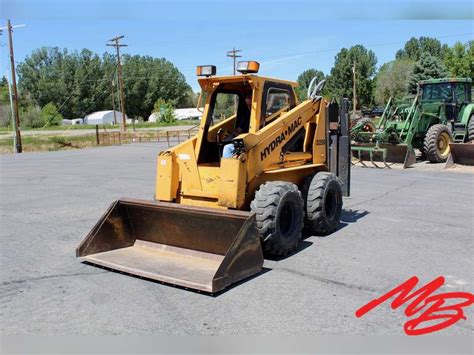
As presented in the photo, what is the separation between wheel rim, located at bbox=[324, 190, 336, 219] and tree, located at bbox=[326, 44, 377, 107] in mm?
66445

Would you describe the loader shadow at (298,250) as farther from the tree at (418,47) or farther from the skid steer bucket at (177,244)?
A: the tree at (418,47)

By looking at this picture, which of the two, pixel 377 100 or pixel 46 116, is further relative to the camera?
pixel 46 116

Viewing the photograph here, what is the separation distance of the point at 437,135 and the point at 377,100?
57679 mm

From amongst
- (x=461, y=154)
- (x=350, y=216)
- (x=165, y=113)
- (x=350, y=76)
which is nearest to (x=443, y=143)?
(x=461, y=154)

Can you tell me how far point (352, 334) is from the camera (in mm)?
3834

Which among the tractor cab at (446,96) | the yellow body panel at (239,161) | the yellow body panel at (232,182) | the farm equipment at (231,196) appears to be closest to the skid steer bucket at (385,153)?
the tractor cab at (446,96)

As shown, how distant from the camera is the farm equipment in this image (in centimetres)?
530

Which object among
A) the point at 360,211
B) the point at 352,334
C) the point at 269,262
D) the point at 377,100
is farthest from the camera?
the point at 377,100

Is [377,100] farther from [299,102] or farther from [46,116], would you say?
[299,102]

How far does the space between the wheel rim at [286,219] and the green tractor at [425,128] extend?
34.3 feet

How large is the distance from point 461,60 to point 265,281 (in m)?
51.4

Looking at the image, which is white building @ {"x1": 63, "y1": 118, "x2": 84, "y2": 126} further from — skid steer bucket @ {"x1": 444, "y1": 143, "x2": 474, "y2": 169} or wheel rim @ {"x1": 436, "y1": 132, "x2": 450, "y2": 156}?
skid steer bucket @ {"x1": 444, "y1": 143, "x2": 474, "y2": 169}

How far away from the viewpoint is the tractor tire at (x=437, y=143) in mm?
15891

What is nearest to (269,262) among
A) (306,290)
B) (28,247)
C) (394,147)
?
(306,290)
